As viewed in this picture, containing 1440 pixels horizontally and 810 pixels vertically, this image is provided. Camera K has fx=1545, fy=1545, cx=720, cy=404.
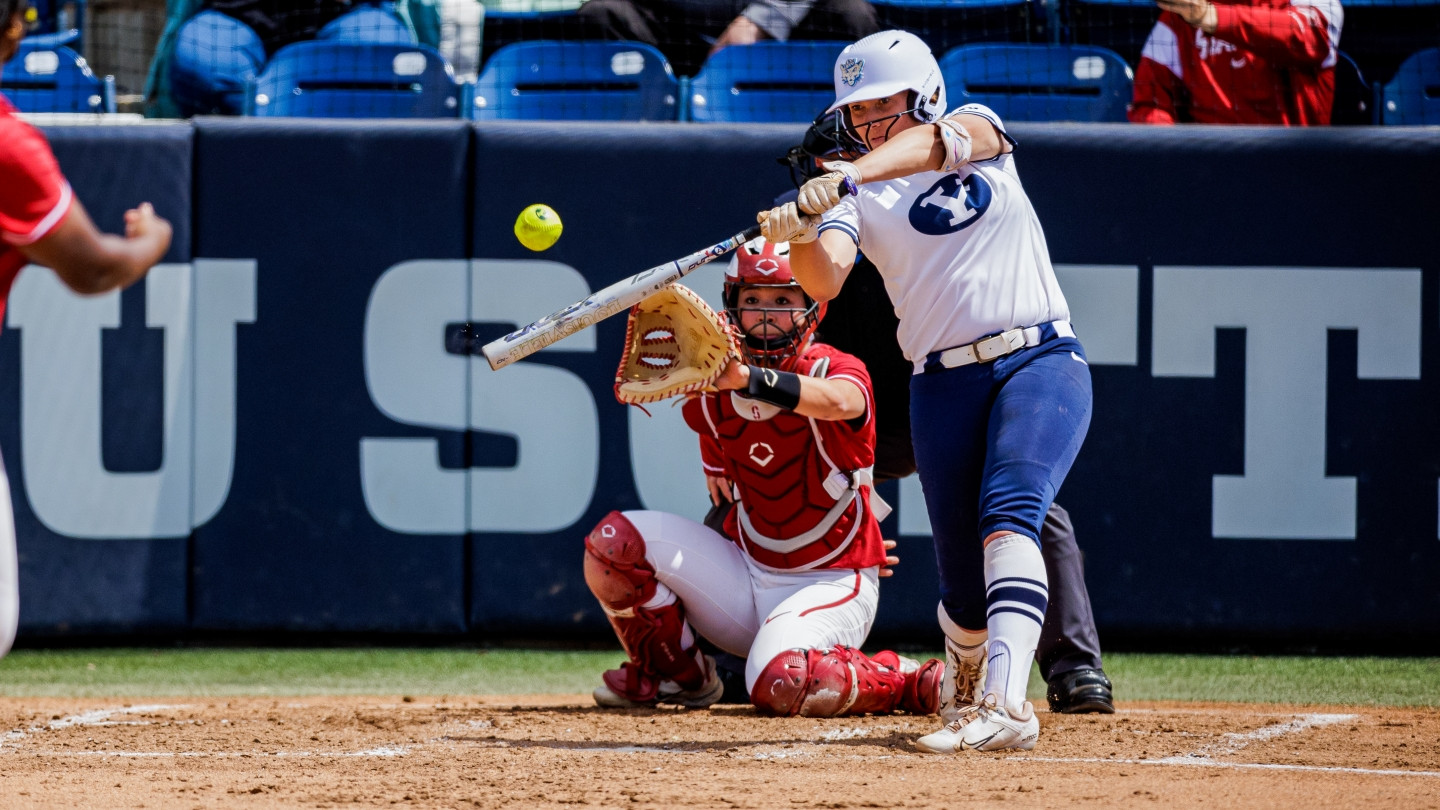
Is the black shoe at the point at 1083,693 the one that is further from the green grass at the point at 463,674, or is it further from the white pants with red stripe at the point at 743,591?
the green grass at the point at 463,674

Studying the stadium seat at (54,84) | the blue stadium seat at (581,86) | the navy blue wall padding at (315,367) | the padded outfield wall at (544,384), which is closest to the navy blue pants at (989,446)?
the padded outfield wall at (544,384)

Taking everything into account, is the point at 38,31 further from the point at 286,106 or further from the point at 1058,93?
the point at 1058,93

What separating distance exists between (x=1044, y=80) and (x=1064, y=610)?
328 centimetres

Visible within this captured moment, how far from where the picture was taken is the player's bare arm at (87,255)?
248 centimetres

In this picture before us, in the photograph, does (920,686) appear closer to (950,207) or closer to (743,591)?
(743,591)

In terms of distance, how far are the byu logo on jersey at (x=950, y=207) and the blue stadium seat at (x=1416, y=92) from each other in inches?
153

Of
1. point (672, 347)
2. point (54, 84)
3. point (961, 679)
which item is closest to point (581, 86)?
point (54, 84)

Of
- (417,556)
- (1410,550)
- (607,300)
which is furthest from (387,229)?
(1410,550)

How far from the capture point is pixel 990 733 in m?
3.41

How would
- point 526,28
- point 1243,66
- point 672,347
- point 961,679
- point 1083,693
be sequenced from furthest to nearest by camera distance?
point 526,28
point 1243,66
point 1083,693
point 672,347
point 961,679

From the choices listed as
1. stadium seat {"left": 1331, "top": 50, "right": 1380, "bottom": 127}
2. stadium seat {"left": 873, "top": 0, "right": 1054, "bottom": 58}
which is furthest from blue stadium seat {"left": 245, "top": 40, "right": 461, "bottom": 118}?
stadium seat {"left": 1331, "top": 50, "right": 1380, "bottom": 127}

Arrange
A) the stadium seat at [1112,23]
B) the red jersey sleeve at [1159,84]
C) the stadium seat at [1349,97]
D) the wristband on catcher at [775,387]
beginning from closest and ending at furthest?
the wristband on catcher at [775,387], the red jersey sleeve at [1159,84], the stadium seat at [1349,97], the stadium seat at [1112,23]

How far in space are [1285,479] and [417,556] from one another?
3330 millimetres

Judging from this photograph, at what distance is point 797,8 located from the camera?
7.41 m
